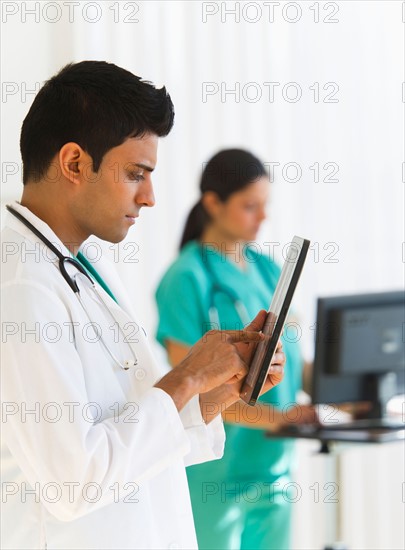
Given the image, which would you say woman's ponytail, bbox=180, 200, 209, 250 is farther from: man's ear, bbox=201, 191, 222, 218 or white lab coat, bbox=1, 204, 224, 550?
white lab coat, bbox=1, 204, 224, 550

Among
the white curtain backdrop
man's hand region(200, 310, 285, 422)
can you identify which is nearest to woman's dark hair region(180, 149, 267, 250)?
the white curtain backdrop

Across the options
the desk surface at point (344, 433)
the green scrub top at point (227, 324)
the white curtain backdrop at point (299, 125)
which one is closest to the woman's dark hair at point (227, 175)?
the green scrub top at point (227, 324)

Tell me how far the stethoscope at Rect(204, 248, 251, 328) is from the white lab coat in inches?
47.8

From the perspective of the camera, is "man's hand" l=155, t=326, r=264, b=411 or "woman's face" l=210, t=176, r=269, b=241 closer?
"man's hand" l=155, t=326, r=264, b=411

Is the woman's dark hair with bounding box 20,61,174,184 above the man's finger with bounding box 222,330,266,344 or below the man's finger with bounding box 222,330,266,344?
above

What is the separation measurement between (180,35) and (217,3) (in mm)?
198

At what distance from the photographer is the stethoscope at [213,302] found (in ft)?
8.76

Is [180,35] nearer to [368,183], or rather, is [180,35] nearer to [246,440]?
[368,183]

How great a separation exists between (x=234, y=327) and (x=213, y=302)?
0.36 ft

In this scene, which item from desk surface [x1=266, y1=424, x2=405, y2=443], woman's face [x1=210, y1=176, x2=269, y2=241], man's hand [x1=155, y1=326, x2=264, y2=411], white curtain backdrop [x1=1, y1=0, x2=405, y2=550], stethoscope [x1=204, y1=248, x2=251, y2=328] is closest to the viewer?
man's hand [x1=155, y1=326, x2=264, y2=411]

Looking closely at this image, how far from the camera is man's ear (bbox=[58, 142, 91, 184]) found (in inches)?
54.0

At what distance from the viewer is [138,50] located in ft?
12.0

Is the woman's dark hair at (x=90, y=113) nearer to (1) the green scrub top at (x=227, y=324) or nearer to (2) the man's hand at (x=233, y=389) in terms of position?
(2) the man's hand at (x=233, y=389)

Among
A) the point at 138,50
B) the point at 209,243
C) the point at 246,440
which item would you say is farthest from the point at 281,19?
the point at 246,440
